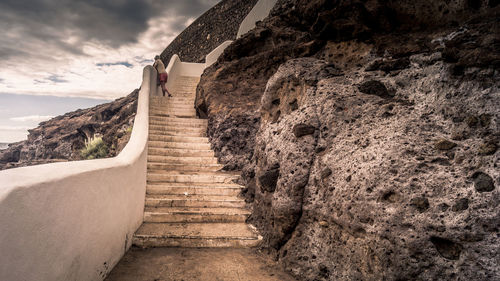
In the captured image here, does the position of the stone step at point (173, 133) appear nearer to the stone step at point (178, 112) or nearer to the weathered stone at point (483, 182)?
the stone step at point (178, 112)

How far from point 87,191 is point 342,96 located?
2.45m

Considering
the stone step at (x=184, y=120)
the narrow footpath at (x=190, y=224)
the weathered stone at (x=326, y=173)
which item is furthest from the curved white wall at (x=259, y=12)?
the weathered stone at (x=326, y=173)

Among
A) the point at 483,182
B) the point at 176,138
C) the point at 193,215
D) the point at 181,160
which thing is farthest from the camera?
the point at 176,138

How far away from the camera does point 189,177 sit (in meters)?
4.18

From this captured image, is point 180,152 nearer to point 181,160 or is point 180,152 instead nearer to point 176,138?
point 181,160

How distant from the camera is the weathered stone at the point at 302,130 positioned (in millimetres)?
2594

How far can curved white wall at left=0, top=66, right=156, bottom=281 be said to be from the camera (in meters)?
1.23

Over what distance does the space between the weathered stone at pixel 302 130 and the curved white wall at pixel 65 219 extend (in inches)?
76.2

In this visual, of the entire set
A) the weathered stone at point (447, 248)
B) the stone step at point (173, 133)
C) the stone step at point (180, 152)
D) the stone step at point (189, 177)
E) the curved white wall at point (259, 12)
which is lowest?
the stone step at point (189, 177)

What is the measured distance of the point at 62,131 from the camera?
17250 mm

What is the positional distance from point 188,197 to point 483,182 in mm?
3390

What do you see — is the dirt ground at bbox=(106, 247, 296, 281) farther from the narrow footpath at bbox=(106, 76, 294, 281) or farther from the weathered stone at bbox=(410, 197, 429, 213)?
the weathered stone at bbox=(410, 197, 429, 213)

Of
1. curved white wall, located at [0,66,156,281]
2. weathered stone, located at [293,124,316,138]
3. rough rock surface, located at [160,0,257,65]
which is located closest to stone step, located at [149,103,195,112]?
curved white wall, located at [0,66,156,281]

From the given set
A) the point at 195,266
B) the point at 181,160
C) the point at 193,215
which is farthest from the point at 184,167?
the point at 195,266
